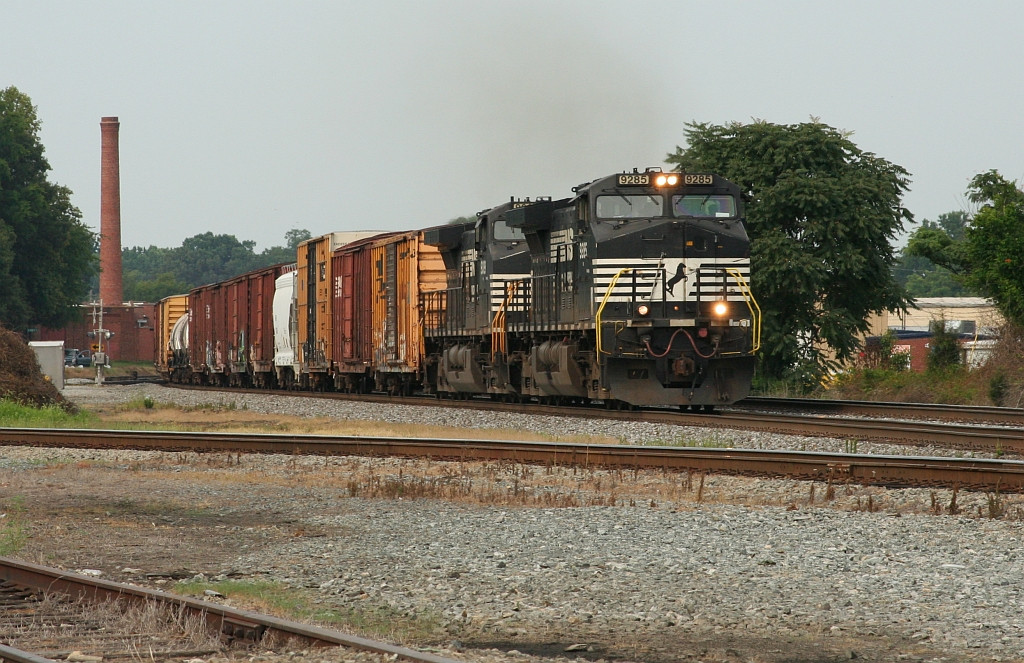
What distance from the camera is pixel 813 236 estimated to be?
3178 cm

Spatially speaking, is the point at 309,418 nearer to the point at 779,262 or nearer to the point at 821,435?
the point at 821,435

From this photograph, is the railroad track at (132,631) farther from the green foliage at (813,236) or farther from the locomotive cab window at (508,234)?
the green foliage at (813,236)

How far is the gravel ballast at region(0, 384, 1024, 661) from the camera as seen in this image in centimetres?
571

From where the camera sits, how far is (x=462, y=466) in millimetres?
12844

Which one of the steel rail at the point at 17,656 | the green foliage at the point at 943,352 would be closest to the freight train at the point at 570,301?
the green foliage at the point at 943,352

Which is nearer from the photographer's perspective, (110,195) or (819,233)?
(819,233)

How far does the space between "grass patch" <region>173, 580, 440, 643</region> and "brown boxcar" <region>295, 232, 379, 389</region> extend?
25251mm

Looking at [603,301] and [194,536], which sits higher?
[603,301]

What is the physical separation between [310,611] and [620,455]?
6.56m

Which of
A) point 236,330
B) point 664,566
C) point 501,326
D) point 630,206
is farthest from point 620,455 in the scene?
point 236,330

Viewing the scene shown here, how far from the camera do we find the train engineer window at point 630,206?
18.8 m

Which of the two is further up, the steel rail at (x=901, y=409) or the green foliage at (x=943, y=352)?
the green foliage at (x=943, y=352)

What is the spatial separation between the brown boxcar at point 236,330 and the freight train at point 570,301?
7.41 meters

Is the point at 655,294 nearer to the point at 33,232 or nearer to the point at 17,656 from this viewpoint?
the point at 17,656
